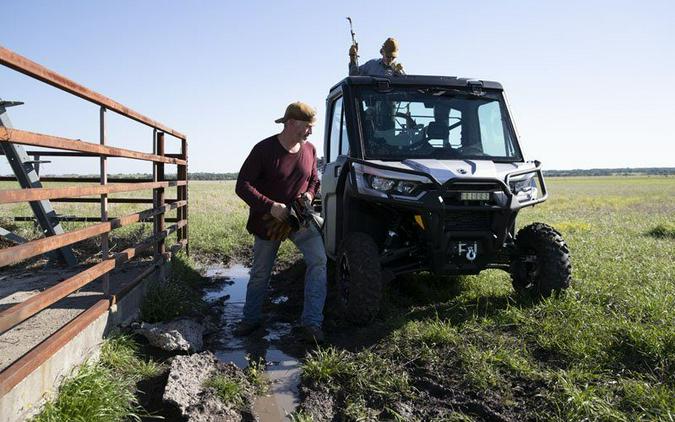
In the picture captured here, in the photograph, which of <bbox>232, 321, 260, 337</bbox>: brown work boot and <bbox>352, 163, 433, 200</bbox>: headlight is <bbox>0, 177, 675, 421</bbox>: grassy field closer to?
<bbox>232, 321, 260, 337</bbox>: brown work boot

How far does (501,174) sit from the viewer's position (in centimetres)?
491

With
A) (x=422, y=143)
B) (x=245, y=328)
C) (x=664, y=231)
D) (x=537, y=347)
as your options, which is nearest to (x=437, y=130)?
(x=422, y=143)

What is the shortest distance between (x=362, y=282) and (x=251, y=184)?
1311 millimetres

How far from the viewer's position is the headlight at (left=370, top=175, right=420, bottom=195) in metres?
4.72

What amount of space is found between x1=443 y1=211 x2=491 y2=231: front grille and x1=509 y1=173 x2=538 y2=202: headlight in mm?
391

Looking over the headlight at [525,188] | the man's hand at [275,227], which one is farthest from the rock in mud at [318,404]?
the headlight at [525,188]

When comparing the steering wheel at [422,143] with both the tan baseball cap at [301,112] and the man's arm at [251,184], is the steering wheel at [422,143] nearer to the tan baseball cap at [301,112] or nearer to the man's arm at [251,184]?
the tan baseball cap at [301,112]

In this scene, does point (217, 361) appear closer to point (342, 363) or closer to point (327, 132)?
point (342, 363)

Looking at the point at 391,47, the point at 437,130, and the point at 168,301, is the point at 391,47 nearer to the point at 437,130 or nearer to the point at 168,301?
the point at 437,130

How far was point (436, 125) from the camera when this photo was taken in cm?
557

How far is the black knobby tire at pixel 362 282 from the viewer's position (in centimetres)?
465

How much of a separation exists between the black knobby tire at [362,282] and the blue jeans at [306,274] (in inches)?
10.1

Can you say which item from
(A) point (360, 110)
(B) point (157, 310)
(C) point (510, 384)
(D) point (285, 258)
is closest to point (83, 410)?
(B) point (157, 310)

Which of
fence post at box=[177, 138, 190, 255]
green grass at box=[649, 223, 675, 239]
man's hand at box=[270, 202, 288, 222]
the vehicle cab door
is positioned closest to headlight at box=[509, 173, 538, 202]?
the vehicle cab door
